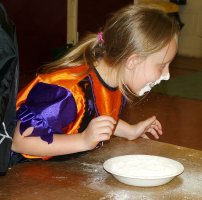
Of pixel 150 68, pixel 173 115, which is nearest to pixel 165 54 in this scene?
pixel 150 68

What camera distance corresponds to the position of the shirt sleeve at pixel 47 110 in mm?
1135

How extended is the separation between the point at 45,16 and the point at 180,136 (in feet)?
7.23

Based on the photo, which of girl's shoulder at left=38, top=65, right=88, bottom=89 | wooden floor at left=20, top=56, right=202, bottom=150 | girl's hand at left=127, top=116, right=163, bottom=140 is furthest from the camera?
wooden floor at left=20, top=56, right=202, bottom=150

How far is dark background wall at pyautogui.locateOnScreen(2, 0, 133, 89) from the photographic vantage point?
436cm

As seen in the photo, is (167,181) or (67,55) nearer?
(167,181)

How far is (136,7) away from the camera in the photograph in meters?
1.29

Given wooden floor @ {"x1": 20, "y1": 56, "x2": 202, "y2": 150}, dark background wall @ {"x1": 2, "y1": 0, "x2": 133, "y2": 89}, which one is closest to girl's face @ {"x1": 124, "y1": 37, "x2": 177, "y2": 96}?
wooden floor @ {"x1": 20, "y1": 56, "x2": 202, "y2": 150}

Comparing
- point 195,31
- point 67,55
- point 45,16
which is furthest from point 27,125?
point 195,31

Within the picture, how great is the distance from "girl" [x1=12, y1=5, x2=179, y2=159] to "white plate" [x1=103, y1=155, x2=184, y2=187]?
0.08 meters

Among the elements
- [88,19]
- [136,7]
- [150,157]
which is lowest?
[88,19]

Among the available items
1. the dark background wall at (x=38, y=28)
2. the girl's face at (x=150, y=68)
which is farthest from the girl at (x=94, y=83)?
the dark background wall at (x=38, y=28)

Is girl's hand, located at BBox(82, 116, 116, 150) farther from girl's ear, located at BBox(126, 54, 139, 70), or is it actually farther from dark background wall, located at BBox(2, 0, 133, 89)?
dark background wall, located at BBox(2, 0, 133, 89)

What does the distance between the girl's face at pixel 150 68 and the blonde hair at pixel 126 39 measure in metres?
0.02

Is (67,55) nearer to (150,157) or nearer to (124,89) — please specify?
(124,89)
